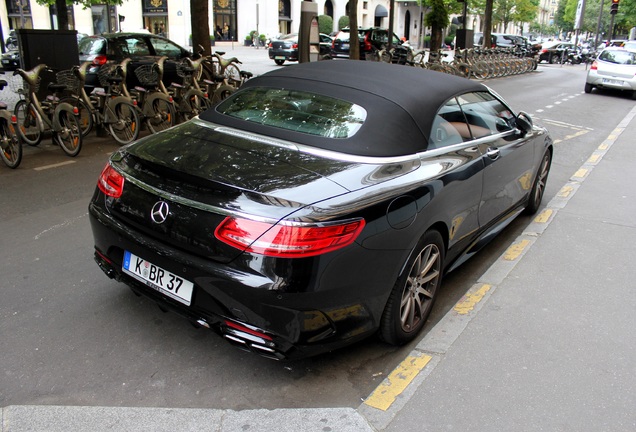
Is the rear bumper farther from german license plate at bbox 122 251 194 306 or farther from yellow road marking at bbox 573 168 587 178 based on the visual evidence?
yellow road marking at bbox 573 168 587 178

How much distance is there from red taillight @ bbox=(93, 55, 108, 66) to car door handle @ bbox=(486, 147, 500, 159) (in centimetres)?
1090

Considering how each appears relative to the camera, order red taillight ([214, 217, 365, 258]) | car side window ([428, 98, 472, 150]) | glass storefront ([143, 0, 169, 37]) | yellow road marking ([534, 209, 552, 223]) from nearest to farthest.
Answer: red taillight ([214, 217, 365, 258]), car side window ([428, 98, 472, 150]), yellow road marking ([534, 209, 552, 223]), glass storefront ([143, 0, 169, 37])

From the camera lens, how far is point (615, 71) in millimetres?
19094

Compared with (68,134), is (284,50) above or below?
above

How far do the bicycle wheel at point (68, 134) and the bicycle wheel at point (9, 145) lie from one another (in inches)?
32.9

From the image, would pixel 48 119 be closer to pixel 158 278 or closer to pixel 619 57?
pixel 158 278

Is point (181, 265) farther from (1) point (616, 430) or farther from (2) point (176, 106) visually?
(2) point (176, 106)

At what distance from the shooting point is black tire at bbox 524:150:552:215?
595cm

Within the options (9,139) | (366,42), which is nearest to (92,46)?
(9,139)

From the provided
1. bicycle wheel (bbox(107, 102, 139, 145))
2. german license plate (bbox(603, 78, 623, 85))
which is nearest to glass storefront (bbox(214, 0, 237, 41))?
german license plate (bbox(603, 78, 623, 85))

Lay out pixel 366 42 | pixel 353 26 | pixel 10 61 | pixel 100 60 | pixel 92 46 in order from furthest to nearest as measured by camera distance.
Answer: pixel 366 42 < pixel 10 61 < pixel 353 26 < pixel 92 46 < pixel 100 60

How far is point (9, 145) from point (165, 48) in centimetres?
771

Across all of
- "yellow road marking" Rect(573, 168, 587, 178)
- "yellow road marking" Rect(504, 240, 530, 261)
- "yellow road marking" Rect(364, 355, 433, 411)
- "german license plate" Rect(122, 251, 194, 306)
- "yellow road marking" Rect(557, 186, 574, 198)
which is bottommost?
"yellow road marking" Rect(573, 168, 587, 178)

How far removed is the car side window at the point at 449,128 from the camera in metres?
3.76
